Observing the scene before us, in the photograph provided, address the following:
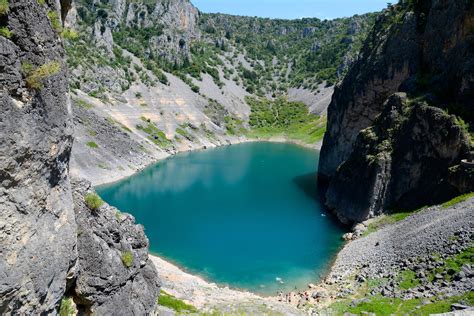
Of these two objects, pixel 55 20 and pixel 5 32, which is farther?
pixel 55 20

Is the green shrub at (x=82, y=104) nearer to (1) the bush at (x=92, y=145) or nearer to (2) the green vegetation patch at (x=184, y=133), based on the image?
(1) the bush at (x=92, y=145)

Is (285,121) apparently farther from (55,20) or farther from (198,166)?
(55,20)

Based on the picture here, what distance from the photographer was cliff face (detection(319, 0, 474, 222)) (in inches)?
1855

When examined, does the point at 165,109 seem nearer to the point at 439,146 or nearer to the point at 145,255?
the point at 439,146

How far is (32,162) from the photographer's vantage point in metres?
12.3

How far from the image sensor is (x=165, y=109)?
136 meters

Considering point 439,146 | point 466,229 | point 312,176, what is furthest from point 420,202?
point 312,176

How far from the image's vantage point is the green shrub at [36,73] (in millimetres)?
12070

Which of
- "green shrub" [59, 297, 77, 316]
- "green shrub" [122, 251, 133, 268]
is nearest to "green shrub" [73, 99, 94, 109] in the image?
"green shrub" [122, 251, 133, 268]

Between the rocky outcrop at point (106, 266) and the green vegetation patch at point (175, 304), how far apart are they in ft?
20.5

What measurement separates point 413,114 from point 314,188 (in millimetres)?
30866

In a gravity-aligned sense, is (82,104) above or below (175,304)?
above

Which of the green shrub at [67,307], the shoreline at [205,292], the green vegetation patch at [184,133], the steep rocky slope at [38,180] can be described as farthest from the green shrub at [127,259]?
the green vegetation patch at [184,133]

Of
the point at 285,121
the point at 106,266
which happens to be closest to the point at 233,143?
the point at 285,121
